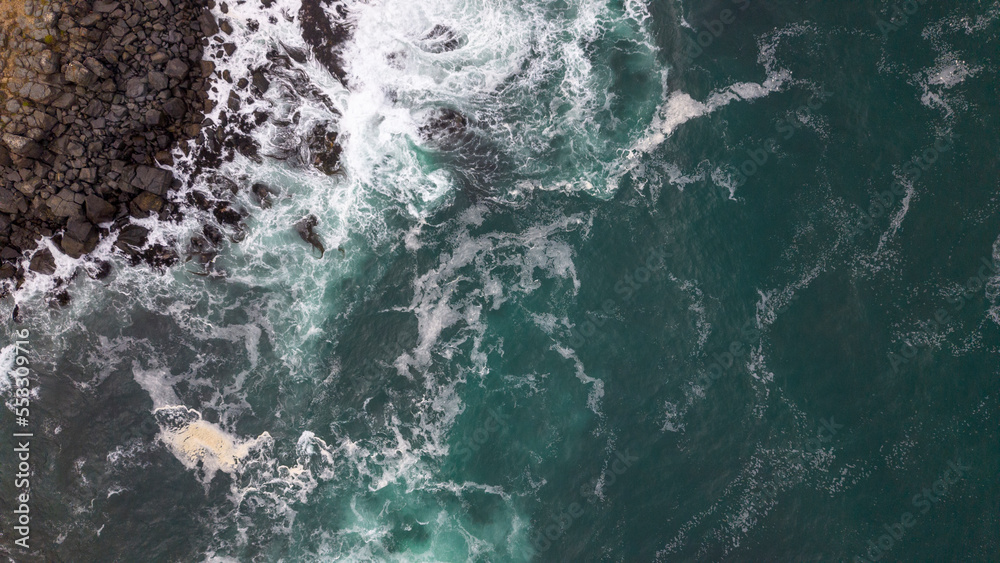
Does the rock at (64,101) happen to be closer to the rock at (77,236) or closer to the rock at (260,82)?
the rock at (77,236)

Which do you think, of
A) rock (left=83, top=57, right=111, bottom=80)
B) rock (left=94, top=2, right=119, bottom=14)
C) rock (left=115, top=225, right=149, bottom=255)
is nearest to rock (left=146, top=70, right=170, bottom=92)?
rock (left=83, top=57, right=111, bottom=80)

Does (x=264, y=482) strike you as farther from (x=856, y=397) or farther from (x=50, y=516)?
(x=856, y=397)

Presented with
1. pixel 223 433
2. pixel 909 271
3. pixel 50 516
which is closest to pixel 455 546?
pixel 223 433

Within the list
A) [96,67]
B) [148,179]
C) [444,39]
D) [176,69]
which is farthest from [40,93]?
[444,39]

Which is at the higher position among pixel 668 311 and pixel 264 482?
pixel 668 311

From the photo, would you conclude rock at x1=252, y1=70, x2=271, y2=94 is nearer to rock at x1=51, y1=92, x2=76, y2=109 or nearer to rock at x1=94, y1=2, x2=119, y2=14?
rock at x1=94, y1=2, x2=119, y2=14

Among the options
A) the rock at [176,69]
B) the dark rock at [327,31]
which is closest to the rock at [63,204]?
the rock at [176,69]
